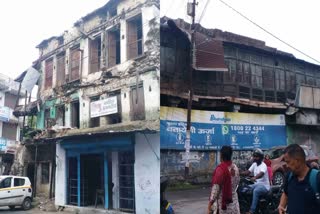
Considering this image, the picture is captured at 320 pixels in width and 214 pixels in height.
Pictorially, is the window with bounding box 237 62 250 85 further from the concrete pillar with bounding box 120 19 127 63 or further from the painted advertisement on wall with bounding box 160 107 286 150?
the concrete pillar with bounding box 120 19 127 63

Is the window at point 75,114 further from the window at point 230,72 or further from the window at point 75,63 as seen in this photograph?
the window at point 230,72

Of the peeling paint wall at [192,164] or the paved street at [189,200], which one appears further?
the paved street at [189,200]

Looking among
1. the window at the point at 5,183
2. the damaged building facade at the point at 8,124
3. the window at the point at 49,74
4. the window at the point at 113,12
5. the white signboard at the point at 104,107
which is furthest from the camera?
the window at the point at 5,183

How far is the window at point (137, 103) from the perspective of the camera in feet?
12.3

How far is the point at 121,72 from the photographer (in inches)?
165

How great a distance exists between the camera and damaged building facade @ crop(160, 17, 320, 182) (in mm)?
3070

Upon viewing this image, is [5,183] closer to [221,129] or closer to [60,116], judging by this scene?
[60,116]

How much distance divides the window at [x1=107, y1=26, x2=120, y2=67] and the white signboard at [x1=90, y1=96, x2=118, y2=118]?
52 centimetres

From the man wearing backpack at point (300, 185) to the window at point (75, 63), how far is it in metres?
3.40

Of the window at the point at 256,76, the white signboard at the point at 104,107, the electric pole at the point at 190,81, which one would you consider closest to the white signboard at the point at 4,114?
the white signboard at the point at 104,107

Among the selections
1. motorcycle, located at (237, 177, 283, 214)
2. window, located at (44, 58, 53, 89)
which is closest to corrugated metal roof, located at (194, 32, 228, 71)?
motorcycle, located at (237, 177, 283, 214)

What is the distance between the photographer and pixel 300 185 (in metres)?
2.26

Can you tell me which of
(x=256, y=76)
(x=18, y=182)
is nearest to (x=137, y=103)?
(x=256, y=76)

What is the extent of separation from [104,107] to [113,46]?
869mm
